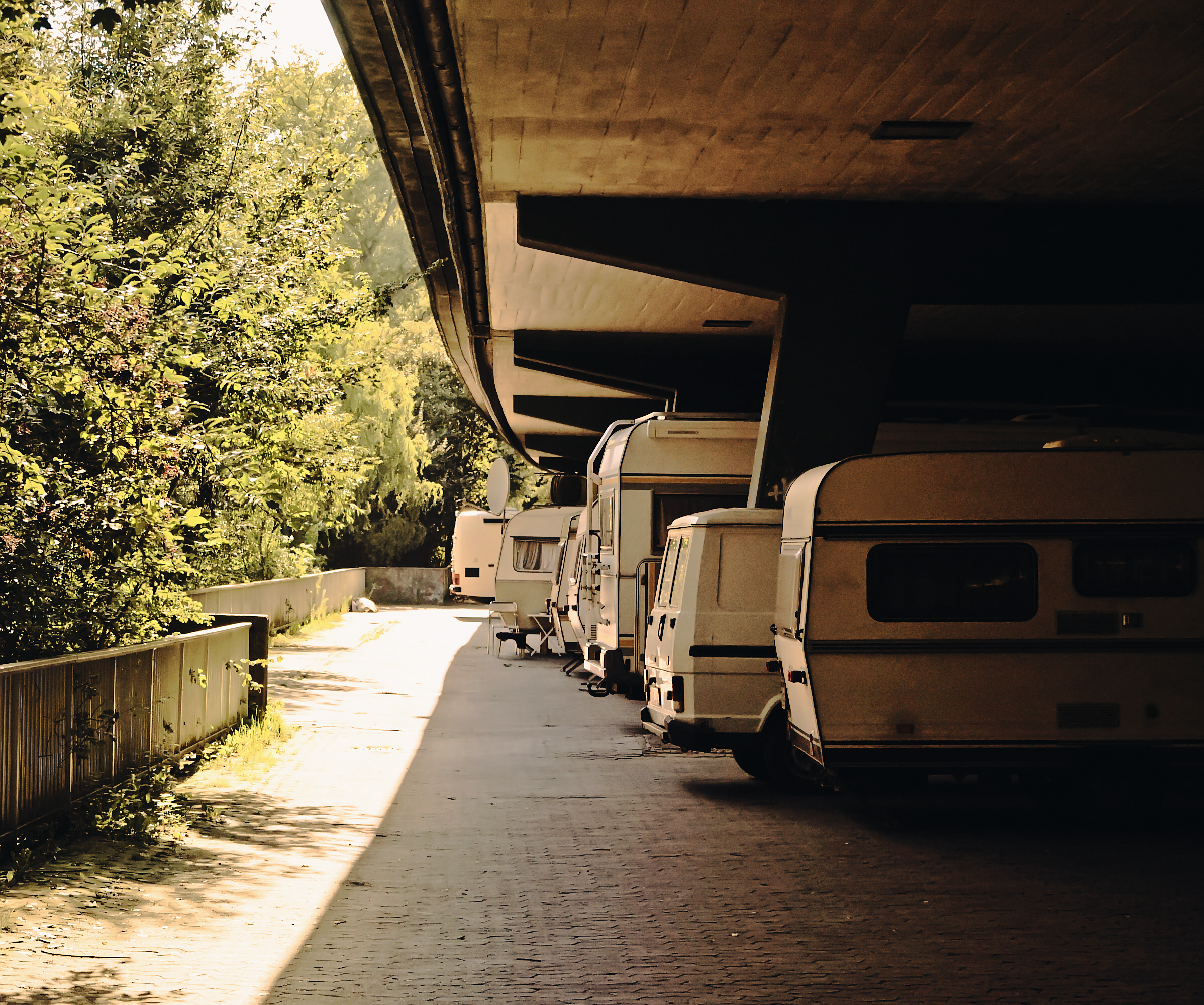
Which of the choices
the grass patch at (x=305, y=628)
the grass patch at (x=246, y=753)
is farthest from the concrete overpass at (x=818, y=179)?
the grass patch at (x=305, y=628)

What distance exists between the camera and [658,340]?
22344mm

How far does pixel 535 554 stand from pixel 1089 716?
1947 centimetres

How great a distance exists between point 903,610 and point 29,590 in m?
6.25

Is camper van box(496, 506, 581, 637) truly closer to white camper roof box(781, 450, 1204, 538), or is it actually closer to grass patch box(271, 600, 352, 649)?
grass patch box(271, 600, 352, 649)

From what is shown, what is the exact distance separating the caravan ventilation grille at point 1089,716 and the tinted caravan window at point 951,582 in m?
0.75

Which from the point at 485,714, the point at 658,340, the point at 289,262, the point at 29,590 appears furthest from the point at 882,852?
the point at 658,340

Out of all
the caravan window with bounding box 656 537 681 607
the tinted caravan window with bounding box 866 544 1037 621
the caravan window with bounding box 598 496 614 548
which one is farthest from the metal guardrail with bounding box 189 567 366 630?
the tinted caravan window with bounding box 866 544 1037 621

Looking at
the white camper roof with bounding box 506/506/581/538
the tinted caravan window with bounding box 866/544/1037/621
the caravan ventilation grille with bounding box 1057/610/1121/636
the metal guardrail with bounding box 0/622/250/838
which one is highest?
the white camper roof with bounding box 506/506/581/538

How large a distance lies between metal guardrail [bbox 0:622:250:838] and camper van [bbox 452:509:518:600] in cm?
2922

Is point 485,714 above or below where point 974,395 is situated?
below

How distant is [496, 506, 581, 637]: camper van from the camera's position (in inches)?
1117

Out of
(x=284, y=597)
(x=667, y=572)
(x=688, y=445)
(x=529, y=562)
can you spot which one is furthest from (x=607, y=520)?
(x=284, y=597)

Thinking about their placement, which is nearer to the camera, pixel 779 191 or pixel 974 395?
pixel 779 191

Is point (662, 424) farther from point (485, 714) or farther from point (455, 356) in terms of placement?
point (455, 356)
